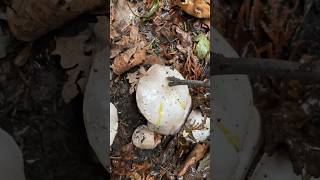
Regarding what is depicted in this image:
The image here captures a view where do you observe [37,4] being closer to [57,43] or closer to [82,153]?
[57,43]

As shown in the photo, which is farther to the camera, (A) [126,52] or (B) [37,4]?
(A) [126,52]

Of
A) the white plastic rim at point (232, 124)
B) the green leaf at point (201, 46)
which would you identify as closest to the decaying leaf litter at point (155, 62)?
the green leaf at point (201, 46)

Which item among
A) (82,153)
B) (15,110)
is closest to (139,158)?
(82,153)

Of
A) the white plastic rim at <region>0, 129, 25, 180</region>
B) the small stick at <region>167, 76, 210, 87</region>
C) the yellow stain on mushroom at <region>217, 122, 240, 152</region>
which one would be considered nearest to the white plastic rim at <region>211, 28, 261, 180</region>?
the yellow stain on mushroom at <region>217, 122, 240, 152</region>

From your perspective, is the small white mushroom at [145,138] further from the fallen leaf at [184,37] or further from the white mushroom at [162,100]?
the fallen leaf at [184,37]

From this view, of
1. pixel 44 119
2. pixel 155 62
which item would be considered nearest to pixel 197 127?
pixel 155 62

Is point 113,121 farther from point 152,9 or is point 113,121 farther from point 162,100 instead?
point 152,9
